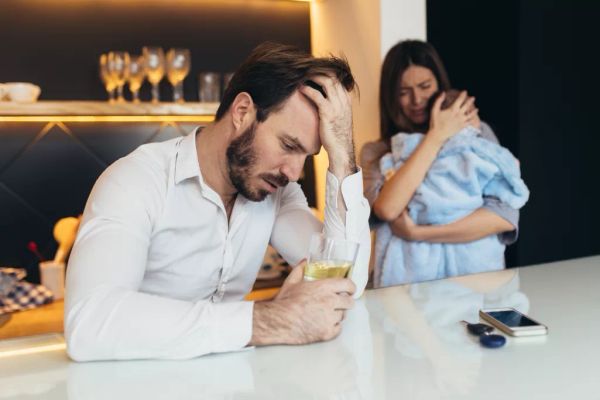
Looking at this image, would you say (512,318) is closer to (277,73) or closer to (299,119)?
(299,119)

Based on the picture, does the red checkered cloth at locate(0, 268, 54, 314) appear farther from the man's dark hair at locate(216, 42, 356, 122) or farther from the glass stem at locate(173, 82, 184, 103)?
the man's dark hair at locate(216, 42, 356, 122)

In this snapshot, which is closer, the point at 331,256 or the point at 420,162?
the point at 331,256

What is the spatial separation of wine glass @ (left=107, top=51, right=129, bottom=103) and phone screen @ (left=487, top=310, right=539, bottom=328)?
185 cm

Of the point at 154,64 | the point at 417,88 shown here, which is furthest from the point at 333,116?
the point at 154,64

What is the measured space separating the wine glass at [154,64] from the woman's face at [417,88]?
1.02 metres

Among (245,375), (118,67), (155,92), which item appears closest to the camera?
(245,375)

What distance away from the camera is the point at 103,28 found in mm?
2674

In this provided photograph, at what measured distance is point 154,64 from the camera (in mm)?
2502

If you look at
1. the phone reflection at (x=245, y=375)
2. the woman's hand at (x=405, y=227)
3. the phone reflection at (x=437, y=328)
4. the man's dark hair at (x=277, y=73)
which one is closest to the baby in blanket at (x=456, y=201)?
the woman's hand at (x=405, y=227)

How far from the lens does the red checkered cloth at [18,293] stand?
7.55ft

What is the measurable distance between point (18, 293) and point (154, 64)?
3.45 ft

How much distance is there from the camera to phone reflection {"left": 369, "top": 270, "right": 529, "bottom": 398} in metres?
0.89

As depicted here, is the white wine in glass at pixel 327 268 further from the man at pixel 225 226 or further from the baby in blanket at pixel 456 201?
the baby in blanket at pixel 456 201

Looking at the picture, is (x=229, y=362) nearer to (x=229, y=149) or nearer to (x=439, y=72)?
(x=229, y=149)
